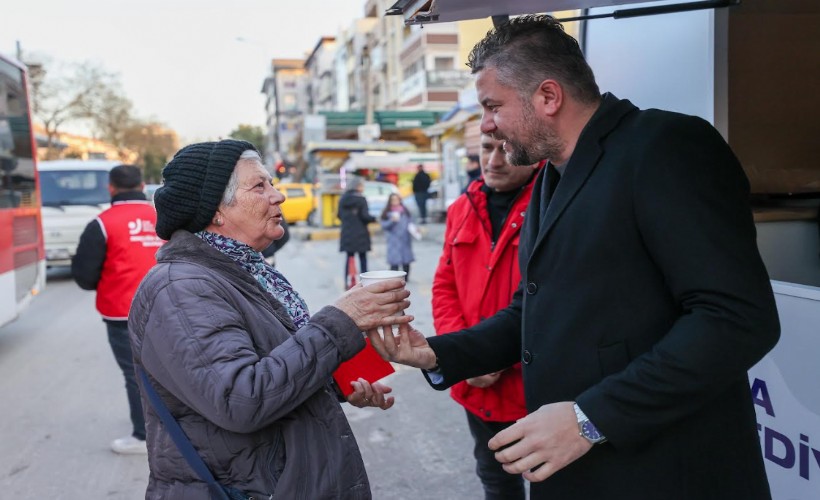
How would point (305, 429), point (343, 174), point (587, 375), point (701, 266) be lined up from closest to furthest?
1. point (701, 266)
2. point (587, 375)
3. point (305, 429)
4. point (343, 174)

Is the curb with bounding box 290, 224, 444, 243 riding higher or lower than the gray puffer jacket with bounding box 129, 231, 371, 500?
lower

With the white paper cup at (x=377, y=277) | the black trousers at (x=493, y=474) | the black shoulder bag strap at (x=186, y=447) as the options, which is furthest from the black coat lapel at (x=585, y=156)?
the black trousers at (x=493, y=474)

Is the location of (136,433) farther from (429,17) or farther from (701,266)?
(701,266)

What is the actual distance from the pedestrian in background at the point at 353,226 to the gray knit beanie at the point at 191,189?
9.26 metres

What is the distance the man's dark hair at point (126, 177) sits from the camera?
4.91 meters

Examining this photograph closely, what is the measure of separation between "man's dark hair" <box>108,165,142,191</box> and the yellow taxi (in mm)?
21793

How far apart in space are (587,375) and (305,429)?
2.64ft

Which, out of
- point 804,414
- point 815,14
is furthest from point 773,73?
point 804,414

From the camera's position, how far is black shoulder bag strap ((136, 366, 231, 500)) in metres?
1.87

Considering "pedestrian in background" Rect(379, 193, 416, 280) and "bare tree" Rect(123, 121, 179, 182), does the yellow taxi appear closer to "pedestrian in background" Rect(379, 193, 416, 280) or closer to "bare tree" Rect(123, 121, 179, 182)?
"pedestrian in background" Rect(379, 193, 416, 280)

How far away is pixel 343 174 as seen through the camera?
26.0m

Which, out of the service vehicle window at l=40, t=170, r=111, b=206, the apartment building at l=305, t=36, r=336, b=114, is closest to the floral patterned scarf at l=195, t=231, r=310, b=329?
the service vehicle window at l=40, t=170, r=111, b=206

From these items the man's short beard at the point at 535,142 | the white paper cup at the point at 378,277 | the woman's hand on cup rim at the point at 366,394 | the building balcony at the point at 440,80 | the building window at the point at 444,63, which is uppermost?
the building window at the point at 444,63

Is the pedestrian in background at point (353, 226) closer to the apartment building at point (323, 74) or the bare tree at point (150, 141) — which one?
the bare tree at point (150, 141)
